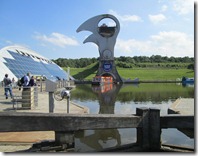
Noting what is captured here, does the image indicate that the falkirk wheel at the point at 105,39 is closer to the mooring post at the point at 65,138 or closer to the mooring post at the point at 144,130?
the mooring post at the point at 144,130

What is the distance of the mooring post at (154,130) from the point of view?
5777 millimetres

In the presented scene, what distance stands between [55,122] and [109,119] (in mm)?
1131

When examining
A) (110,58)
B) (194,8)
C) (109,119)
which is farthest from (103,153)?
(110,58)

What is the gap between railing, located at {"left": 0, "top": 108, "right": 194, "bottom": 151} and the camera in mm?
5312

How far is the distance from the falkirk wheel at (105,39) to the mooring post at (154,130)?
5018 cm

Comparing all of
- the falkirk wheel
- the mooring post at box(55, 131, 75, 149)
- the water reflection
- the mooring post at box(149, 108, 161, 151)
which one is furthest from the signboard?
the mooring post at box(55, 131, 75, 149)

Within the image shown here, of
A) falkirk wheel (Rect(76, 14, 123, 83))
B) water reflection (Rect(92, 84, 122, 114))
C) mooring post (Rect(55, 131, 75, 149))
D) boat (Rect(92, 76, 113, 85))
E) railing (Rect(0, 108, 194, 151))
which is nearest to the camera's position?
railing (Rect(0, 108, 194, 151))

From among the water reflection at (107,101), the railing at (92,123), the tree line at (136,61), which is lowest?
the water reflection at (107,101)

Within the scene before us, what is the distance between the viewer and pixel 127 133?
→ 8758mm

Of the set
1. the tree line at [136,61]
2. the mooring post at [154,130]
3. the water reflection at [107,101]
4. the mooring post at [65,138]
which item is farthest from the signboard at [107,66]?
the mooring post at [65,138]

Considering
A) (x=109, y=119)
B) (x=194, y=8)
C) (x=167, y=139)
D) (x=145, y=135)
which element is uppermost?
(x=194, y=8)

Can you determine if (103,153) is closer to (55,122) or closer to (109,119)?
(109,119)

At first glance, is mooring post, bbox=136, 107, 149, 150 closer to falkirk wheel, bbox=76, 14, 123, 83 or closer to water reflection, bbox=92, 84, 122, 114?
water reflection, bbox=92, 84, 122, 114

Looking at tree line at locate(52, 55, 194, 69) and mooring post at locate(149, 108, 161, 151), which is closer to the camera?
mooring post at locate(149, 108, 161, 151)
